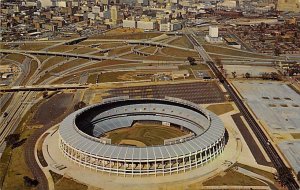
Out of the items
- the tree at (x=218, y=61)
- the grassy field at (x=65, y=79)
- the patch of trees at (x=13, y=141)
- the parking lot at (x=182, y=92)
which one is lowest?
the patch of trees at (x=13, y=141)

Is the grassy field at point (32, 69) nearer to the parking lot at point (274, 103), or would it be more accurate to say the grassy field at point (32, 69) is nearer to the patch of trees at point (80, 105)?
the patch of trees at point (80, 105)

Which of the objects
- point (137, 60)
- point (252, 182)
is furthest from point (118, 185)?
point (137, 60)

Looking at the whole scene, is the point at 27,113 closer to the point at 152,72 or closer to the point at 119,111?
the point at 119,111

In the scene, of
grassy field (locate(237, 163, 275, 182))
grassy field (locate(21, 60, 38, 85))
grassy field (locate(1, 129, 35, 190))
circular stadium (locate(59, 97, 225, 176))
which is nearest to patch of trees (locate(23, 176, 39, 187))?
grassy field (locate(1, 129, 35, 190))

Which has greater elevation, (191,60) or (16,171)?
(191,60)

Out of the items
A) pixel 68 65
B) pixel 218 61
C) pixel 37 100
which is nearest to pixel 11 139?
pixel 37 100

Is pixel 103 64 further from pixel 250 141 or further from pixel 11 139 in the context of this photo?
pixel 250 141

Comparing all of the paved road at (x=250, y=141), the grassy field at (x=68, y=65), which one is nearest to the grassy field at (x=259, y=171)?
the paved road at (x=250, y=141)
